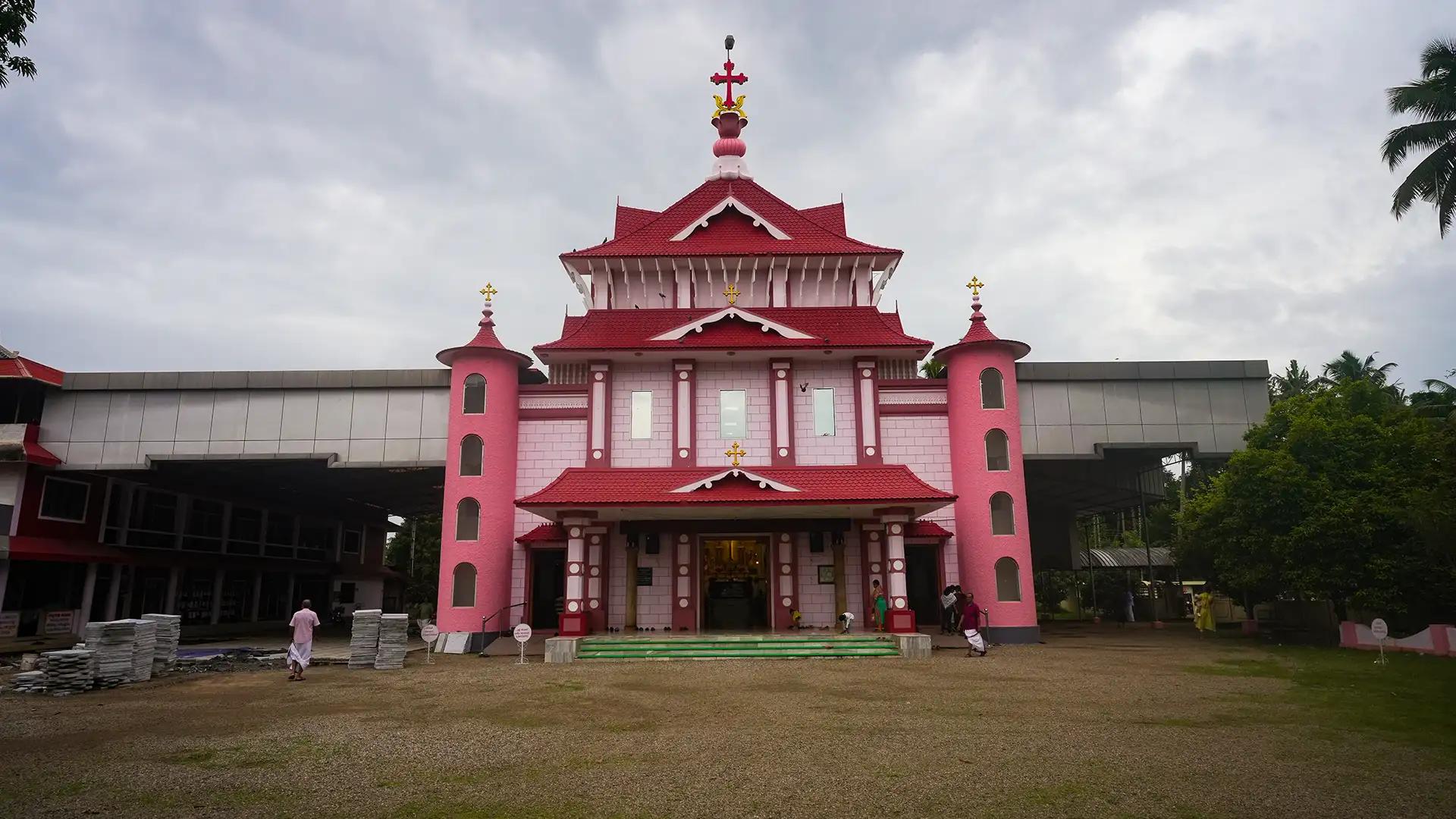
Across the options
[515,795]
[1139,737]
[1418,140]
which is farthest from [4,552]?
[1418,140]

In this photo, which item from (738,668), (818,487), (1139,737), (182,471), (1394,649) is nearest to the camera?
(1139,737)

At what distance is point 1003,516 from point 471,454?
15.2m

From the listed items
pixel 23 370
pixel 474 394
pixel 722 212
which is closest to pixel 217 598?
pixel 23 370

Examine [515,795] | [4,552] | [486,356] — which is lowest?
[515,795]

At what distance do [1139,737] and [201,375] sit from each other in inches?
1091

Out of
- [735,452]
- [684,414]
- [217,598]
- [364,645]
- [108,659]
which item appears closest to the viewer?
[108,659]

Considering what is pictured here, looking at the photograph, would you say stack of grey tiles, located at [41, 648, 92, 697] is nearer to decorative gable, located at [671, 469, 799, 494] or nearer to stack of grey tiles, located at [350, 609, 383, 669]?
stack of grey tiles, located at [350, 609, 383, 669]

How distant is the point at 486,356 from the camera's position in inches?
992

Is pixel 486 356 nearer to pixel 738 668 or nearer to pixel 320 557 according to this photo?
pixel 738 668

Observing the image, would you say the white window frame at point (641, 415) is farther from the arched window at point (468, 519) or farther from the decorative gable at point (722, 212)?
the decorative gable at point (722, 212)

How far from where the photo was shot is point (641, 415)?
25375mm

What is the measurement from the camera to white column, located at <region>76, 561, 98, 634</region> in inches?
1115

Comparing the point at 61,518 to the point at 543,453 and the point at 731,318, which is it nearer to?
the point at 543,453

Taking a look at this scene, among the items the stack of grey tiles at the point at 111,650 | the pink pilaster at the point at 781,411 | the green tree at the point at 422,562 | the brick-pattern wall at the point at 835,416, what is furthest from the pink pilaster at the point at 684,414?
the green tree at the point at 422,562
